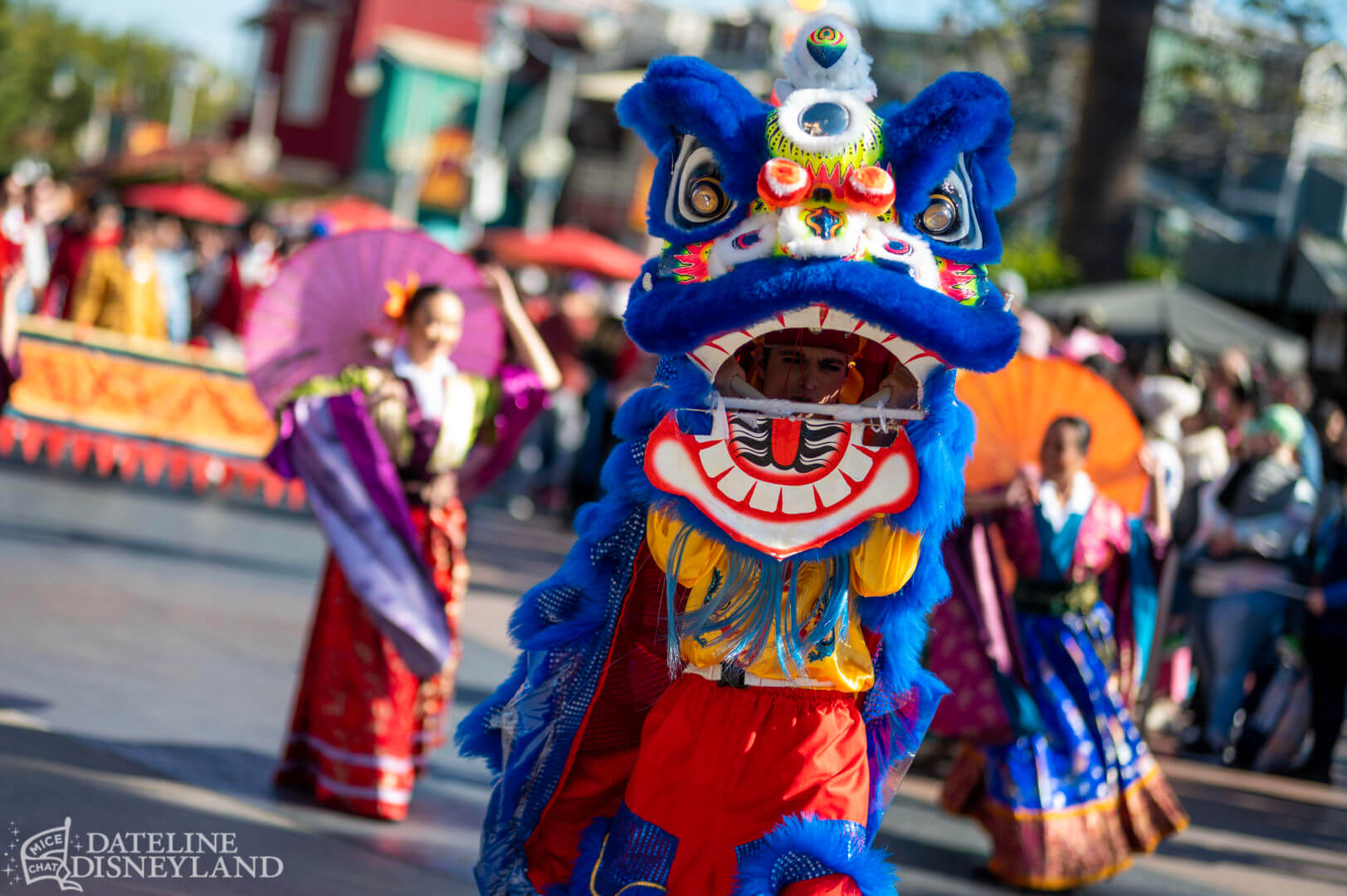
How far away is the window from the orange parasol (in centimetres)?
3697

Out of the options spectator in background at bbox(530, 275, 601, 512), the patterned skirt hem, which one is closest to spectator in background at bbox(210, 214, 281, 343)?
spectator in background at bbox(530, 275, 601, 512)

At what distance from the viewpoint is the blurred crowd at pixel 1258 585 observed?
783 centimetres

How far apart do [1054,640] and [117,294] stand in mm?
8934

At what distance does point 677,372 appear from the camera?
314cm

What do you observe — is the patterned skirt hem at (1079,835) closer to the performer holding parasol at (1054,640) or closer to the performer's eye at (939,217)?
the performer holding parasol at (1054,640)

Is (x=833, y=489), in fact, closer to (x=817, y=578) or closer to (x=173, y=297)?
(x=817, y=578)

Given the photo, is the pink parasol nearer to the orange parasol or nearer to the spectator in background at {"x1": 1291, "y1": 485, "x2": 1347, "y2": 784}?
the orange parasol

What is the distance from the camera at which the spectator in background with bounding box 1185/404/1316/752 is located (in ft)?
25.5

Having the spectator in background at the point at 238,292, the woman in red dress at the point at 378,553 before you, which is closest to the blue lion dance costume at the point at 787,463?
the woman in red dress at the point at 378,553

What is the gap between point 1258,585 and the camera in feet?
26.2

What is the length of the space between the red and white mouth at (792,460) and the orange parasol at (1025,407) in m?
2.66

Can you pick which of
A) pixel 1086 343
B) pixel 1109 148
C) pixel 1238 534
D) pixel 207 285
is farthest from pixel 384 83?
pixel 1238 534

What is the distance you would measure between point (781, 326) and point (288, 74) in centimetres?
4076

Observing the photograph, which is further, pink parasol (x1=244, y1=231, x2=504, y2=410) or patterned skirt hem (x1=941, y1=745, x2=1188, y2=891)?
pink parasol (x1=244, y1=231, x2=504, y2=410)
